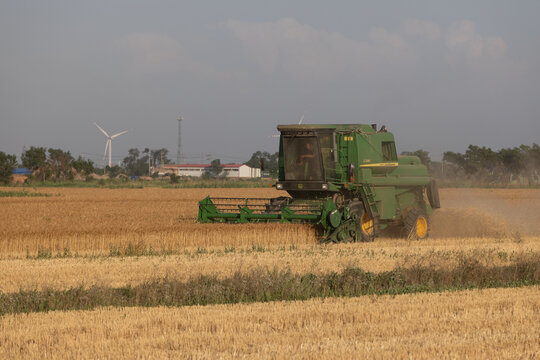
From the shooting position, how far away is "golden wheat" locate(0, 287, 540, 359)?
7.03 m

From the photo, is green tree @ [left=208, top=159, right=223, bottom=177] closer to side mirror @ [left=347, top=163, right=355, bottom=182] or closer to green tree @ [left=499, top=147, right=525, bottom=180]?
green tree @ [left=499, top=147, right=525, bottom=180]

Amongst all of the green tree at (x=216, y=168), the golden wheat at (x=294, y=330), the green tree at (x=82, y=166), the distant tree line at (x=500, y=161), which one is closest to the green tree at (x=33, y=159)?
the green tree at (x=82, y=166)

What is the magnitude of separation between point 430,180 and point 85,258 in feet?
32.1

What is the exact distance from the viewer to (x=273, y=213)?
17.5 metres

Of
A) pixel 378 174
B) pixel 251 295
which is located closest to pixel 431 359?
pixel 251 295

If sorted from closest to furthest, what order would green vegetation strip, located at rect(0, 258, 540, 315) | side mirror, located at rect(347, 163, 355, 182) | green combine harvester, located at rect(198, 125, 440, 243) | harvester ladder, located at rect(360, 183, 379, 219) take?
1. green vegetation strip, located at rect(0, 258, 540, 315)
2. side mirror, located at rect(347, 163, 355, 182)
3. green combine harvester, located at rect(198, 125, 440, 243)
4. harvester ladder, located at rect(360, 183, 379, 219)

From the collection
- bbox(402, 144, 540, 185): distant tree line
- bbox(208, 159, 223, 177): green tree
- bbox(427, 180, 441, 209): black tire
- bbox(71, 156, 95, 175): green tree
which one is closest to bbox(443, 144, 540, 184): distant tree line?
bbox(402, 144, 540, 185): distant tree line

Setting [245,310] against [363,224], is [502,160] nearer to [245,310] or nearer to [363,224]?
[363,224]

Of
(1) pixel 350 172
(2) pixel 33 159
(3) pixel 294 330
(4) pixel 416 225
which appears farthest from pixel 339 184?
(2) pixel 33 159

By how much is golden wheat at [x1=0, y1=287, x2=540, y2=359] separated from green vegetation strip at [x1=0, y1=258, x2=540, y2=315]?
453 millimetres

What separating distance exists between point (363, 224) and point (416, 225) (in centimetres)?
167

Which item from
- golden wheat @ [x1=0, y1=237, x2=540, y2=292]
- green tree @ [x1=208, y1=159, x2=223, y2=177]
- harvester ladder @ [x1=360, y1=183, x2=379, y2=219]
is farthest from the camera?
green tree @ [x1=208, y1=159, x2=223, y2=177]

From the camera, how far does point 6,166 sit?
67750mm

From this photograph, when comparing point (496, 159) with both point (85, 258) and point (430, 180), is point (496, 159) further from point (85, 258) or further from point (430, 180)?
point (85, 258)
